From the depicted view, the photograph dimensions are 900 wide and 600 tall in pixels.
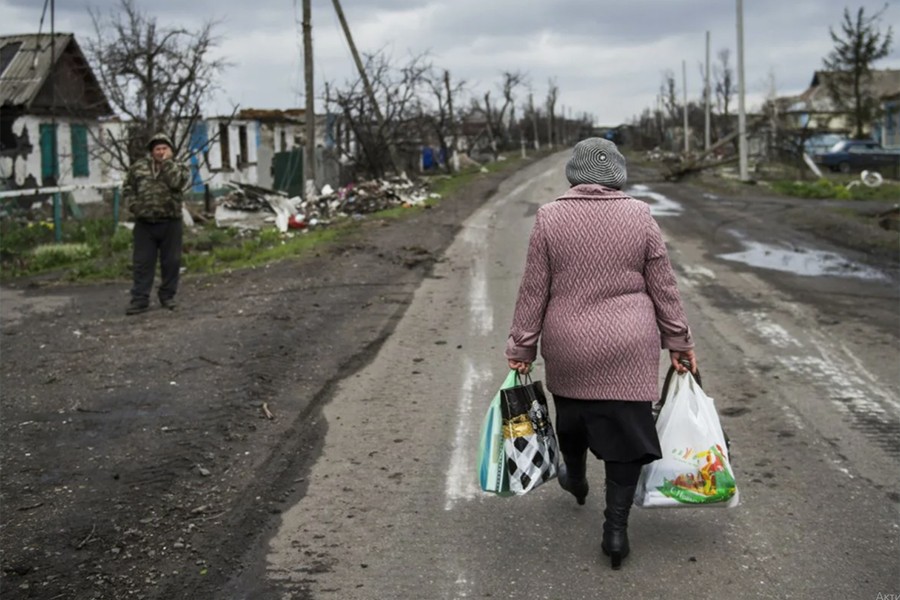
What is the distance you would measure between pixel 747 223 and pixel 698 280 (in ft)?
23.2

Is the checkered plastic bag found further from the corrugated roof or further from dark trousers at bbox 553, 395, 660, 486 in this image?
the corrugated roof

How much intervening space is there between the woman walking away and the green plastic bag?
0.24 metres

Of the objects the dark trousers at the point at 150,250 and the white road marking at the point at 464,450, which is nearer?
the white road marking at the point at 464,450

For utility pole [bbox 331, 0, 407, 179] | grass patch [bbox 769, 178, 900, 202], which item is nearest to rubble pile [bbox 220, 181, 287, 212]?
utility pole [bbox 331, 0, 407, 179]

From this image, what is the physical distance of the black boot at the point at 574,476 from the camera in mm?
4438

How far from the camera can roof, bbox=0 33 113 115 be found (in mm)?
25109

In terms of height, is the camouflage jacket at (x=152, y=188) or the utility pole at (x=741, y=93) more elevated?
the utility pole at (x=741, y=93)

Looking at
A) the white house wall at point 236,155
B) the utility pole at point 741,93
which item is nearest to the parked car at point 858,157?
the utility pole at point 741,93

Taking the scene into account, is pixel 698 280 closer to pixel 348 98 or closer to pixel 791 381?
pixel 791 381

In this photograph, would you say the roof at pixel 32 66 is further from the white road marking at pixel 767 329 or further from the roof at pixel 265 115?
the white road marking at pixel 767 329

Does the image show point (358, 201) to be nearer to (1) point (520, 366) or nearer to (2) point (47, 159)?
(2) point (47, 159)

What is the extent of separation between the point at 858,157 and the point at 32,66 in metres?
31.3

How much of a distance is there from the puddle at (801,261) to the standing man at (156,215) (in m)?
6.99

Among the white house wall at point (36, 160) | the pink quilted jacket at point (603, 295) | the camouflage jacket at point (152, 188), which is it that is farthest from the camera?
the white house wall at point (36, 160)
